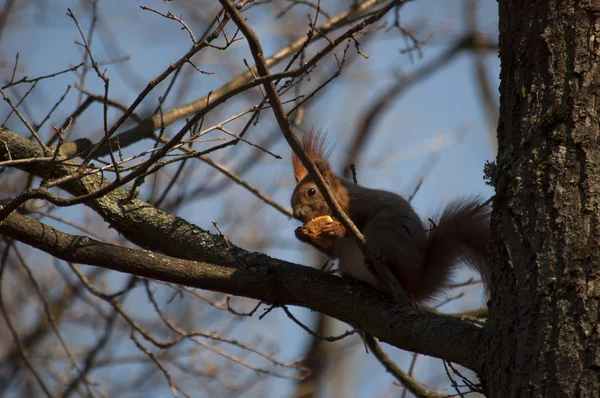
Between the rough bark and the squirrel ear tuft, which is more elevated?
the squirrel ear tuft

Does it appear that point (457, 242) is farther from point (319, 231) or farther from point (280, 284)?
point (280, 284)

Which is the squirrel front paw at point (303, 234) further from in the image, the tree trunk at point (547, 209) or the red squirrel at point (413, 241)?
the tree trunk at point (547, 209)

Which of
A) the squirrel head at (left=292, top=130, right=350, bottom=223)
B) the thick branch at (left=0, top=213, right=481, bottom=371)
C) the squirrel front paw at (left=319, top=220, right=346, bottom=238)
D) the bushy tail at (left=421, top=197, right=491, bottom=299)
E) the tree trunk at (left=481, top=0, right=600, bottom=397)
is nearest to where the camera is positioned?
the tree trunk at (left=481, top=0, right=600, bottom=397)

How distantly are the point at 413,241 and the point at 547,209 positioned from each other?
115cm

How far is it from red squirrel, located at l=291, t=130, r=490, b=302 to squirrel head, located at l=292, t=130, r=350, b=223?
151 mm

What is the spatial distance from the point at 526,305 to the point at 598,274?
0.19 metres

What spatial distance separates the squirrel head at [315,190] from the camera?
3.47 meters

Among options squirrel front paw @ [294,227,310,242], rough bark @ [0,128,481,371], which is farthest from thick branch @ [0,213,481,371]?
squirrel front paw @ [294,227,310,242]

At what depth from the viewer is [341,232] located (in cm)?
298

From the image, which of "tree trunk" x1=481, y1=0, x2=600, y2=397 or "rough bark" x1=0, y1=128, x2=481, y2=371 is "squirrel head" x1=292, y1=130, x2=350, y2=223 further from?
"tree trunk" x1=481, y1=0, x2=600, y2=397

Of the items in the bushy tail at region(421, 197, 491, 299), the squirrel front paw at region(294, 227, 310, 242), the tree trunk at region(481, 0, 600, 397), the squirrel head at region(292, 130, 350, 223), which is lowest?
the tree trunk at region(481, 0, 600, 397)

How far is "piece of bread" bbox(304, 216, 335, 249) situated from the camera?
300 cm

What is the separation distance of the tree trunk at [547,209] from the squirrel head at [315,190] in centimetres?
145

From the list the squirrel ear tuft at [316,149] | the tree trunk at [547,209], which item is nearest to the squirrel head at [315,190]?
the squirrel ear tuft at [316,149]
